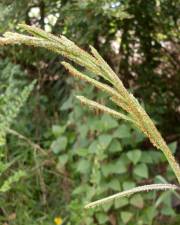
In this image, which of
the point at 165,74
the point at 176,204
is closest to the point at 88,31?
the point at 165,74

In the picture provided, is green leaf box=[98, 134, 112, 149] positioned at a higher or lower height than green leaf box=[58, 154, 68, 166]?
higher

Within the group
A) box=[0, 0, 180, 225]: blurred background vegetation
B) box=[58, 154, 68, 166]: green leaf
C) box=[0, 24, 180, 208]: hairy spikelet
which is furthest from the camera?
box=[58, 154, 68, 166]: green leaf

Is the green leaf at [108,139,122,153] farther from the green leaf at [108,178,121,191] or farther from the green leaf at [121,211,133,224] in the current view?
the green leaf at [121,211,133,224]

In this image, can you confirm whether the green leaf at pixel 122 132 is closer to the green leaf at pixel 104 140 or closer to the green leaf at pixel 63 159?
the green leaf at pixel 104 140

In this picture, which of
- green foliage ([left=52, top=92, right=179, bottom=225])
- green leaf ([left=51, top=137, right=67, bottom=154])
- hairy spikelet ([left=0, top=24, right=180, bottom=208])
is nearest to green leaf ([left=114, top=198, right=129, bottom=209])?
green foliage ([left=52, top=92, right=179, bottom=225])

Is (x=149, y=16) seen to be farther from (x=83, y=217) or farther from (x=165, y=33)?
(x=83, y=217)

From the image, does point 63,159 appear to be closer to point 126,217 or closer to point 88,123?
point 88,123

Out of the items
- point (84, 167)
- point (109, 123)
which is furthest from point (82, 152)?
point (109, 123)
